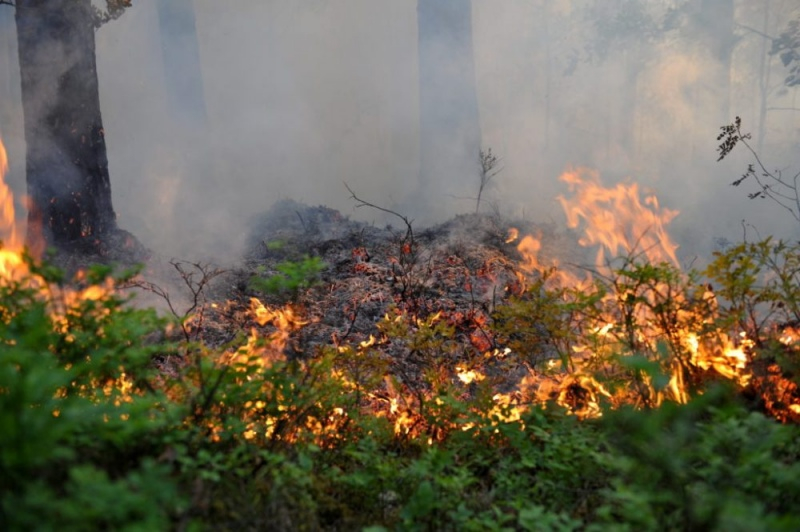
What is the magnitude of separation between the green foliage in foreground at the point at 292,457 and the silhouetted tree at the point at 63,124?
5.21 meters

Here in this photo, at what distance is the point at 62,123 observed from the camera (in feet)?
23.9

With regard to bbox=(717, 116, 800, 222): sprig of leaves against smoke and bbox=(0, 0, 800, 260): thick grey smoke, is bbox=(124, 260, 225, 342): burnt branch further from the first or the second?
bbox=(717, 116, 800, 222): sprig of leaves against smoke

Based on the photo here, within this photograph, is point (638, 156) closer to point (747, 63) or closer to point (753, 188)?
point (753, 188)

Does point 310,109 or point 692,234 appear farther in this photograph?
point 310,109

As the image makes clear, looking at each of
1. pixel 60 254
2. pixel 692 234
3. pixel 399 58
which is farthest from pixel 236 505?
pixel 399 58

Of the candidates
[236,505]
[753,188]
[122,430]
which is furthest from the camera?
[753,188]

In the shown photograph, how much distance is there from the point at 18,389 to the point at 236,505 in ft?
2.90

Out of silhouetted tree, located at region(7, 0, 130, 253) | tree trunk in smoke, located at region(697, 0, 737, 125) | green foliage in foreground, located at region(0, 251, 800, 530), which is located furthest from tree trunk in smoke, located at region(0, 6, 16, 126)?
tree trunk in smoke, located at region(697, 0, 737, 125)

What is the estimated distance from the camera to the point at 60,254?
712 cm

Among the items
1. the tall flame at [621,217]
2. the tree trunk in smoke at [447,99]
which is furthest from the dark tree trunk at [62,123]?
the tree trunk in smoke at [447,99]

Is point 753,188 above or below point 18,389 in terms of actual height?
above

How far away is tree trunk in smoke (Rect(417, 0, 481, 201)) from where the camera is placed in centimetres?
1587

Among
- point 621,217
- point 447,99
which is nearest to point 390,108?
point 447,99

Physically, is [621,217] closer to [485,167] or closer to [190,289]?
[190,289]
